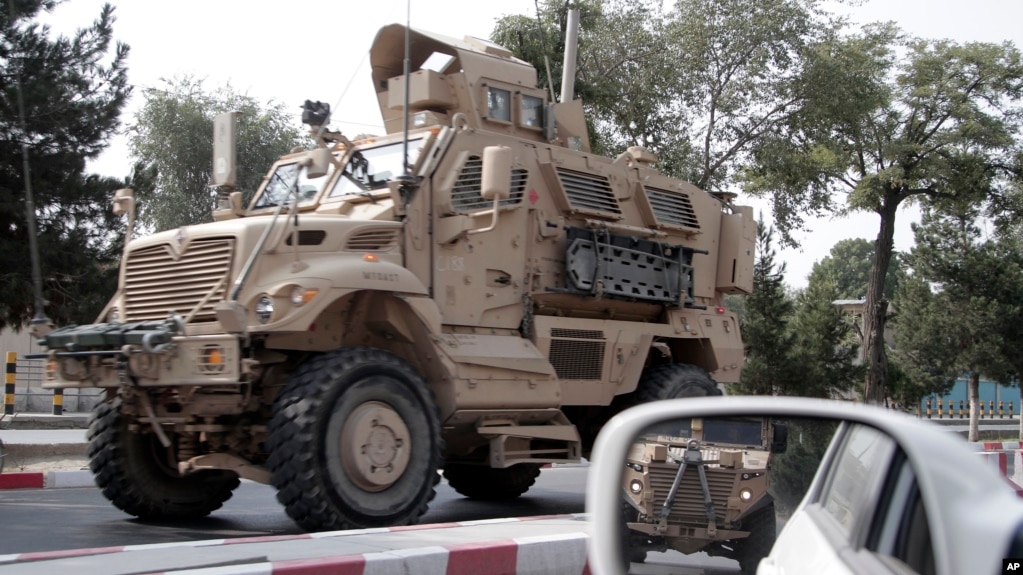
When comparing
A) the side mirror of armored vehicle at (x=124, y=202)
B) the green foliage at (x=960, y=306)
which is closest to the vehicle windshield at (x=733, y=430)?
the side mirror of armored vehicle at (x=124, y=202)

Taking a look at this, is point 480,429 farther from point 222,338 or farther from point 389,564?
point 389,564

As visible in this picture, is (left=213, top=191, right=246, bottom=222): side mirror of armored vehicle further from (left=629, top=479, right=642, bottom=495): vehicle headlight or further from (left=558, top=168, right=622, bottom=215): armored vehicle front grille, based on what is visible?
(left=629, top=479, right=642, bottom=495): vehicle headlight

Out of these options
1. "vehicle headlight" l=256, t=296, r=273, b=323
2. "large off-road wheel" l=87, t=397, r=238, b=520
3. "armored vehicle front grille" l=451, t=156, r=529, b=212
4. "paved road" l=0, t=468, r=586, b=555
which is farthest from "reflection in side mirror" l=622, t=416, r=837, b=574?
"large off-road wheel" l=87, t=397, r=238, b=520

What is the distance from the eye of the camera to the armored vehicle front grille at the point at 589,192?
31.8 feet

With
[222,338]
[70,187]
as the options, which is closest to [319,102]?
[222,338]

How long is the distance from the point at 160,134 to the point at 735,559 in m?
29.9

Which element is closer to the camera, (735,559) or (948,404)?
(735,559)

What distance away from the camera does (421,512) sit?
7539mm

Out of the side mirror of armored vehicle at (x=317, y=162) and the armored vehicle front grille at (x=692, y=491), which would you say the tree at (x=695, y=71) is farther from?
the armored vehicle front grille at (x=692, y=491)

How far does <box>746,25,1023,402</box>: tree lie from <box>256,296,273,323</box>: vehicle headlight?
18150mm

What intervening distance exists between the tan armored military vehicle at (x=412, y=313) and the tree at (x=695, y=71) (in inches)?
445

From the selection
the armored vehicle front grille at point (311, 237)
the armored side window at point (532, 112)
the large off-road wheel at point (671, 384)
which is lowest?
the large off-road wheel at point (671, 384)

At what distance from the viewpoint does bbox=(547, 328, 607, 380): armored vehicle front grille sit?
9359 millimetres

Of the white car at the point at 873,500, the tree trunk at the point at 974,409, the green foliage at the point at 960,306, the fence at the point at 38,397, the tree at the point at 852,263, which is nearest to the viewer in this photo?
the white car at the point at 873,500
